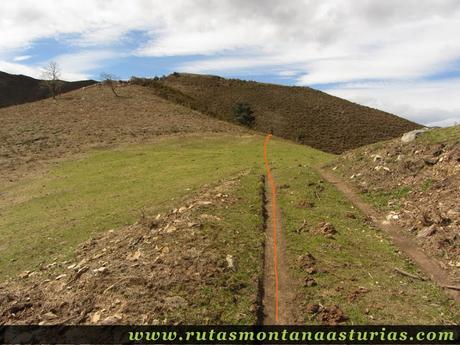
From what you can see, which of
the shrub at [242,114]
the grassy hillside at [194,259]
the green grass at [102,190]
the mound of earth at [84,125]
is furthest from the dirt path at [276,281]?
the shrub at [242,114]

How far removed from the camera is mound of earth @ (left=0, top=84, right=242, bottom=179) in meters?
42.4

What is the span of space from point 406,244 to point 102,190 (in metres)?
20.6

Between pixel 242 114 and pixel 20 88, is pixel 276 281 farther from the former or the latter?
pixel 20 88

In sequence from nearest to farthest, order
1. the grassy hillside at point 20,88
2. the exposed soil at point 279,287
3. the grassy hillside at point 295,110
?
the exposed soil at point 279,287 → the grassy hillside at point 295,110 → the grassy hillside at point 20,88

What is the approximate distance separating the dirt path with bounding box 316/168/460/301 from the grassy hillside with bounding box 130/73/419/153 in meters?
52.4

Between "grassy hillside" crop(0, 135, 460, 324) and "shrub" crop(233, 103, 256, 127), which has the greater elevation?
"shrub" crop(233, 103, 256, 127)

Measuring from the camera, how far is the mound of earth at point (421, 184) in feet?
46.2

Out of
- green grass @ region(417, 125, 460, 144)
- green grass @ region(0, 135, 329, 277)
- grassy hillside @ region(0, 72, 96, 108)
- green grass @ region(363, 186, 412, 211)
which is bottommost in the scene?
green grass @ region(0, 135, 329, 277)

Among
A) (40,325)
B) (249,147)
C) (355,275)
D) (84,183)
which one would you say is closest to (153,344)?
(40,325)

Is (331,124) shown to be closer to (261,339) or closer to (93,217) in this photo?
(93,217)

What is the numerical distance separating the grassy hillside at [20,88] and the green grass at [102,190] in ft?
415

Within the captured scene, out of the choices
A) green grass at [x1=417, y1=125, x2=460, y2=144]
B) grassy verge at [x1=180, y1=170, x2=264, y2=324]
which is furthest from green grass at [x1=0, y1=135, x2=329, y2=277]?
green grass at [x1=417, y1=125, x2=460, y2=144]

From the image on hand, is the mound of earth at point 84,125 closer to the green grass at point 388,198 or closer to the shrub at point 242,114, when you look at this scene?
the shrub at point 242,114

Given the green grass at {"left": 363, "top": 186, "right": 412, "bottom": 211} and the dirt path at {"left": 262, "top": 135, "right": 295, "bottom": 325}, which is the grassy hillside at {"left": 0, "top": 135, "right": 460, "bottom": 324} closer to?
the dirt path at {"left": 262, "top": 135, "right": 295, "bottom": 325}
